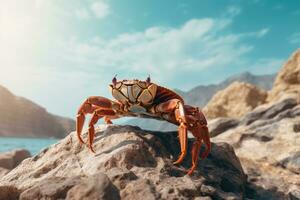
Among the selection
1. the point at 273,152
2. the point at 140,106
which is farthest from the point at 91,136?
the point at 273,152

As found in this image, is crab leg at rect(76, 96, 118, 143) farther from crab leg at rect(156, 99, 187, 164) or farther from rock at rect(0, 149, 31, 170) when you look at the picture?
rock at rect(0, 149, 31, 170)

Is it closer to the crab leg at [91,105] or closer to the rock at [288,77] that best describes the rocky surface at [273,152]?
the crab leg at [91,105]

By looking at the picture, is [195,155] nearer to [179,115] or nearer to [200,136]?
[200,136]

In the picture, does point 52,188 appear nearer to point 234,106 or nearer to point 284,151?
point 284,151

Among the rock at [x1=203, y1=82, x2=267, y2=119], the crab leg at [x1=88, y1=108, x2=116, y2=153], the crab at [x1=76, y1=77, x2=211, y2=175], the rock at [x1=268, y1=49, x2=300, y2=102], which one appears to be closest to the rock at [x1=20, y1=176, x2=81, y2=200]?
the crab leg at [x1=88, y1=108, x2=116, y2=153]

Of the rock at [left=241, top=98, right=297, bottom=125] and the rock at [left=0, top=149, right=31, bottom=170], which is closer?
the rock at [left=0, top=149, right=31, bottom=170]

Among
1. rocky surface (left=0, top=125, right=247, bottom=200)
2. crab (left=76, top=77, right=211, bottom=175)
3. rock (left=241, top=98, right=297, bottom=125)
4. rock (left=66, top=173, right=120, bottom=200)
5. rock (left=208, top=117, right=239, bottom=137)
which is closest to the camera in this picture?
rock (left=66, top=173, right=120, bottom=200)

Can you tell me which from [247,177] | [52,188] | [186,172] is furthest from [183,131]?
[247,177]
